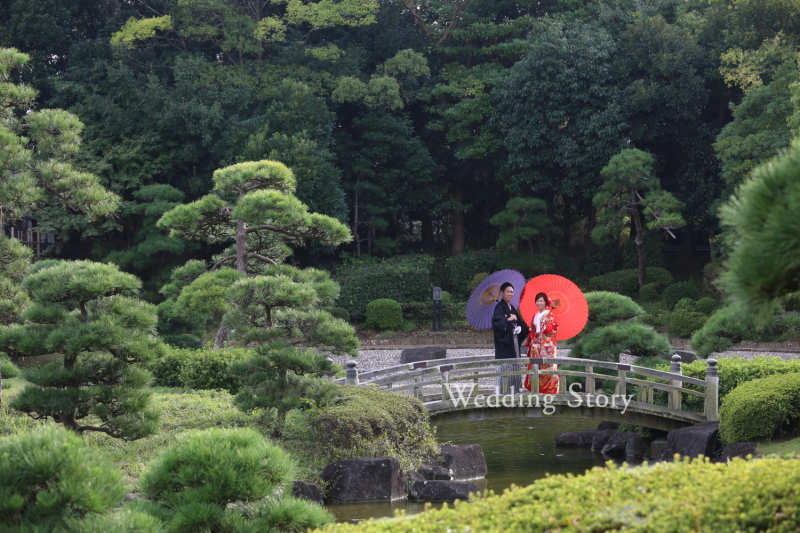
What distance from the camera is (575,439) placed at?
1173cm

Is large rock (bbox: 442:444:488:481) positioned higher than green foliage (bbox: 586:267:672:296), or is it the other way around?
green foliage (bbox: 586:267:672:296)

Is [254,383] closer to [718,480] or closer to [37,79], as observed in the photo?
[718,480]

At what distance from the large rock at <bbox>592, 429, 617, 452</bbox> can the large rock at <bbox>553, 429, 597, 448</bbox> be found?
0.27 ft

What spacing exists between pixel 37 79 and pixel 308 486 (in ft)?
70.0

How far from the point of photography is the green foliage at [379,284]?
73.2 feet

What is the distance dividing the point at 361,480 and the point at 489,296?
11.1 ft

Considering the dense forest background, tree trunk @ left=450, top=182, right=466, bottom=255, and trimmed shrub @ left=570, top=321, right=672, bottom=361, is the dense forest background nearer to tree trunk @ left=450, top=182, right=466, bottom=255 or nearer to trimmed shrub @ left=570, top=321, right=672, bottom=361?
tree trunk @ left=450, top=182, right=466, bottom=255

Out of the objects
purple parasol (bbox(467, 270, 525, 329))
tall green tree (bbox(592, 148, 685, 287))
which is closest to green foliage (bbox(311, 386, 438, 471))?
purple parasol (bbox(467, 270, 525, 329))

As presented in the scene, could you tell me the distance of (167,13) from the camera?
84.0ft

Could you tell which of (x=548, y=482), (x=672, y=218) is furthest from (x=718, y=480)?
(x=672, y=218)

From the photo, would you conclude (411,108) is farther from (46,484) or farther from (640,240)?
(46,484)

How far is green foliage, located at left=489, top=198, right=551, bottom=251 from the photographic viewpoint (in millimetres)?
22266

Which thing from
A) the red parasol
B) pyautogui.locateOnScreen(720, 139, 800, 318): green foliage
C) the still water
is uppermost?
pyautogui.locateOnScreen(720, 139, 800, 318): green foliage

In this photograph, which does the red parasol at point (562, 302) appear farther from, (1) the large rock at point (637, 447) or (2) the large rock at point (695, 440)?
(1) the large rock at point (637, 447)
